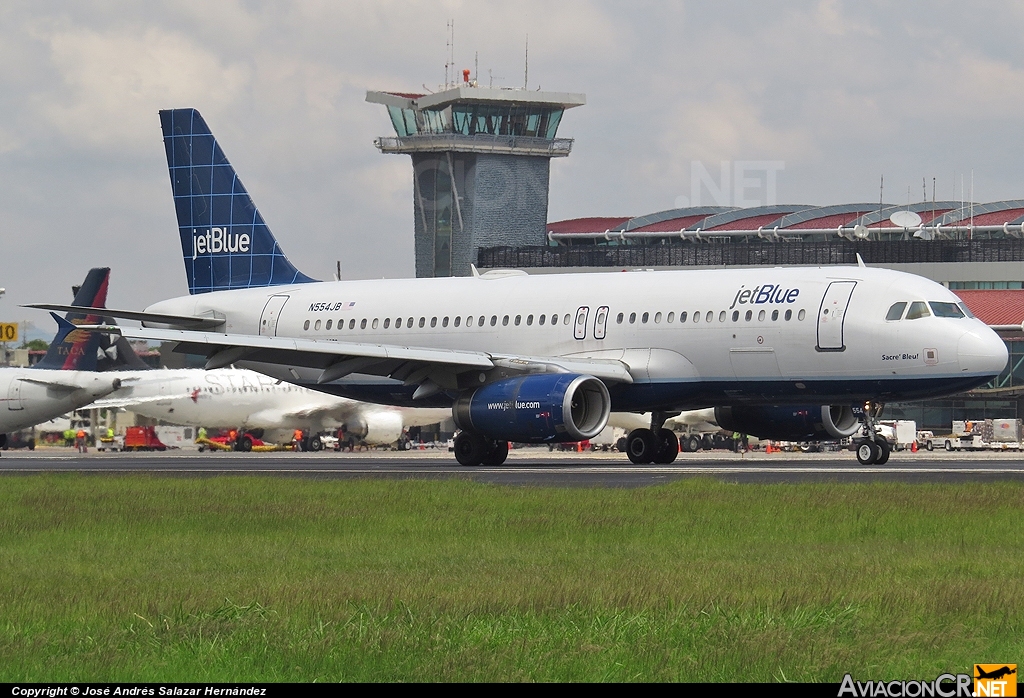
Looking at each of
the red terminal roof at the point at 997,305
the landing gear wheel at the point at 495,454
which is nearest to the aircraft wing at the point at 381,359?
the landing gear wheel at the point at 495,454

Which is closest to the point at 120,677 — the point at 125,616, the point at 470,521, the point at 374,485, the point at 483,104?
the point at 125,616

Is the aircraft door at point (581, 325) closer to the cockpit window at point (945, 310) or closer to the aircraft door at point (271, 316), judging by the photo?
the cockpit window at point (945, 310)

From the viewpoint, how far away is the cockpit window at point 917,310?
30.9 m

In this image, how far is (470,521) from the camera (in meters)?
17.8

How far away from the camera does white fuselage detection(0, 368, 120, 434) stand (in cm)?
5272

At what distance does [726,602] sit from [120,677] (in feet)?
15.1

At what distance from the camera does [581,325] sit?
3475cm

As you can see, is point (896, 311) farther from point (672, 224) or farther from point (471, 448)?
point (672, 224)

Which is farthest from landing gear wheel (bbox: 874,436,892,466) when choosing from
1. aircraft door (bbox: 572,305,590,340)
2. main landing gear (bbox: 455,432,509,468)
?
main landing gear (bbox: 455,432,509,468)

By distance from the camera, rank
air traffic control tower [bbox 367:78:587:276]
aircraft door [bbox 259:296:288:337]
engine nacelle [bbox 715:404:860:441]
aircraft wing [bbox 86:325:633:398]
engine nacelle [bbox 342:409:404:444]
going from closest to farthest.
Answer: aircraft wing [bbox 86:325:633:398] < engine nacelle [bbox 715:404:860:441] < aircraft door [bbox 259:296:288:337] < engine nacelle [bbox 342:409:404:444] < air traffic control tower [bbox 367:78:587:276]

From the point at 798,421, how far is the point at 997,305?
206 ft

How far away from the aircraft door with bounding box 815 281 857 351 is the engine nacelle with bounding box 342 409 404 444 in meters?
42.8

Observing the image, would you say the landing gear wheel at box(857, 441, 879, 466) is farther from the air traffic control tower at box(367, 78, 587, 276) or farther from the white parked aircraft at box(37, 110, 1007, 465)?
the air traffic control tower at box(367, 78, 587, 276)

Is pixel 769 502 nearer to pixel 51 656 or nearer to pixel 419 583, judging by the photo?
pixel 419 583
